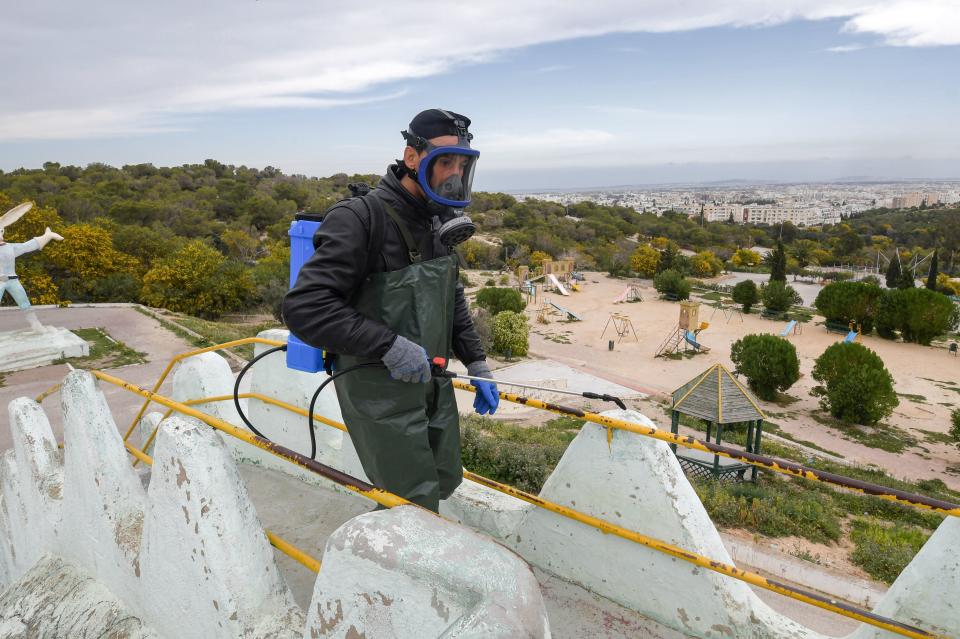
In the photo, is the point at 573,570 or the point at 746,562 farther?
the point at 746,562

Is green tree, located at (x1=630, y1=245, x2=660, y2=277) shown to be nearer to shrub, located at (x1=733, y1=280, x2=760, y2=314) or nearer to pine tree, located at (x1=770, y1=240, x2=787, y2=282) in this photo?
pine tree, located at (x1=770, y1=240, x2=787, y2=282)

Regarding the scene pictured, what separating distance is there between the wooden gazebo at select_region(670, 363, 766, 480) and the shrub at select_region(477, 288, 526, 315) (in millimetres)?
17962

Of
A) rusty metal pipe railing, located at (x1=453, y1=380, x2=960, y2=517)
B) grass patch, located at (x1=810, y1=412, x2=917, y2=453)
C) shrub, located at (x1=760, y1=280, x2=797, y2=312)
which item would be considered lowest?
grass patch, located at (x1=810, y1=412, x2=917, y2=453)

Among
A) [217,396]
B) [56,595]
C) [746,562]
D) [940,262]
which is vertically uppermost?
[217,396]

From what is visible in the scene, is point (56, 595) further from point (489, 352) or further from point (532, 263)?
point (532, 263)

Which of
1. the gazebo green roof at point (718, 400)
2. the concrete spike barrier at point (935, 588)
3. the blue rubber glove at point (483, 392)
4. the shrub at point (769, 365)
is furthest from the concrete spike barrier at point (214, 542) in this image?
the shrub at point (769, 365)

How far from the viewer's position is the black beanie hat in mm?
2656

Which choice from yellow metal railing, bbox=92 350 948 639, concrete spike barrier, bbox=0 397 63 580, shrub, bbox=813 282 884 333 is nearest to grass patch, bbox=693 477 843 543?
yellow metal railing, bbox=92 350 948 639

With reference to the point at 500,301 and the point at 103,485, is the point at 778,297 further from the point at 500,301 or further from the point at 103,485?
the point at 103,485

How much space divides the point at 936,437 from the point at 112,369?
76.1ft

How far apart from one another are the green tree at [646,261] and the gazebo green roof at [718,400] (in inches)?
1520

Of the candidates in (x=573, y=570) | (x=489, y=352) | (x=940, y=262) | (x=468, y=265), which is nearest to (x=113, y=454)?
(x=573, y=570)

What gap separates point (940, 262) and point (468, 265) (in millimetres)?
51837

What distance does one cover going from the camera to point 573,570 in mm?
3445
